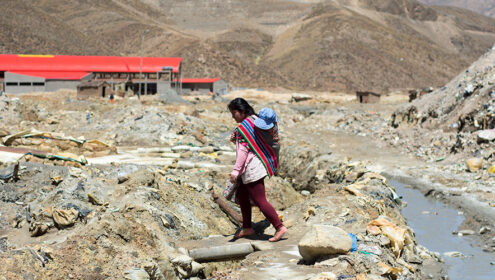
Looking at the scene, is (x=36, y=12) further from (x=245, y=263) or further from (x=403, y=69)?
(x=245, y=263)

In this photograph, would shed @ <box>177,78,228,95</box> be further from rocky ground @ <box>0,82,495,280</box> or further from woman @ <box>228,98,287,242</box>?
woman @ <box>228,98,287,242</box>

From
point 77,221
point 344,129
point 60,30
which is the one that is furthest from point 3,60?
point 77,221

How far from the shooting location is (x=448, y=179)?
1441 centimetres

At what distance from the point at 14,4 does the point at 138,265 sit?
108403 millimetres

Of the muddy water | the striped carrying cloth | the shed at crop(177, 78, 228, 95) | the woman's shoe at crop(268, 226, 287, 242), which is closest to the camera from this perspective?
the striped carrying cloth

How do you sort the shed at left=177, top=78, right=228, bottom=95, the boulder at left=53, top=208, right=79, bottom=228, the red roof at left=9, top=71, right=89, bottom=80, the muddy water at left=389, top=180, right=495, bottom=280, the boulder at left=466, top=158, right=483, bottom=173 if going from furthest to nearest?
the shed at left=177, top=78, right=228, bottom=95 < the red roof at left=9, top=71, right=89, bottom=80 < the boulder at left=466, top=158, right=483, bottom=173 < the muddy water at left=389, top=180, right=495, bottom=280 < the boulder at left=53, top=208, right=79, bottom=228

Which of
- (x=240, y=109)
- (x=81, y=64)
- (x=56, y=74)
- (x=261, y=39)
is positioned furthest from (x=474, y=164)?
(x=261, y=39)

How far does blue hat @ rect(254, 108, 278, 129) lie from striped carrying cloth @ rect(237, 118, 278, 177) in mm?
117

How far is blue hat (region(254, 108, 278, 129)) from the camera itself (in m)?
5.40

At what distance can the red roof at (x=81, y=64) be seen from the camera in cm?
5284

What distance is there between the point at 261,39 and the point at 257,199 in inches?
4838

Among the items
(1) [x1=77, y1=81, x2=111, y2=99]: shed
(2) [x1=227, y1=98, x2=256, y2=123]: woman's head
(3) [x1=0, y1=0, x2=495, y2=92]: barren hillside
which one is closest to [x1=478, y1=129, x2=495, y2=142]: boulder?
(2) [x1=227, y1=98, x2=256, y2=123]: woman's head

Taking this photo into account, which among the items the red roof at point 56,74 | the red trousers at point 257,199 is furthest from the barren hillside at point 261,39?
the red trousers at point 257,199

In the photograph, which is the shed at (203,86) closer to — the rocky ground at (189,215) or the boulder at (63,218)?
the rocky ground at (189,215)
